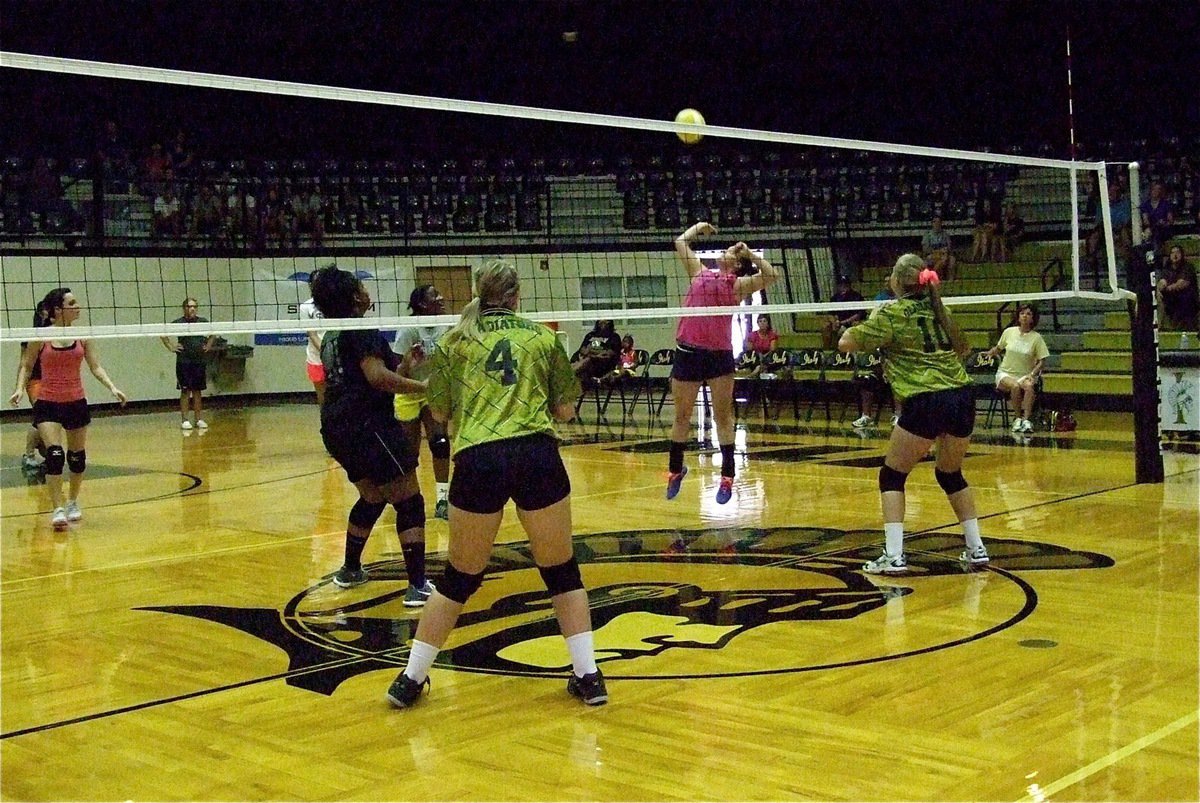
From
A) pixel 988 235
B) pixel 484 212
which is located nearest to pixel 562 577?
pixel 988 235

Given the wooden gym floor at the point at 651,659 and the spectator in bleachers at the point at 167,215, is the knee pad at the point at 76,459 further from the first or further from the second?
the spectator in bleachers at the point at 167,215

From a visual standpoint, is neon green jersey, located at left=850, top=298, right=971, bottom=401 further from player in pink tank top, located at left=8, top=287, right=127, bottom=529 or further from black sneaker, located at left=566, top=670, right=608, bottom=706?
player in pink tank top, located at left=8, top=287, right=127, bottom=529

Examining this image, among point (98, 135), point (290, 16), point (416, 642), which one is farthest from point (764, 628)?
point (98, 135)

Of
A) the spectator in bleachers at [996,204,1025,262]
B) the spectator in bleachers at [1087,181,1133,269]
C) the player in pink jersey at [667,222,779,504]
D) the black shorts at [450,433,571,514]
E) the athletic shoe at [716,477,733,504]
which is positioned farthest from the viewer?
the spectator in bleachers at [996,204,1025,262]

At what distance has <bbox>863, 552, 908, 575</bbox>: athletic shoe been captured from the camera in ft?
23.8

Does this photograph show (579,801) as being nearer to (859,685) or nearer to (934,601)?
(859,685)

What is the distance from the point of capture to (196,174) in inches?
869

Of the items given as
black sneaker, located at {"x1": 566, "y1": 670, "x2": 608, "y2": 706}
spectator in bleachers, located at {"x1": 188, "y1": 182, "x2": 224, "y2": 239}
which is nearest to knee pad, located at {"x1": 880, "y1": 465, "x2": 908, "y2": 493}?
black sneaker, located at {"x1": 566, "y1": 670, "x2": 608, "y2": 706}

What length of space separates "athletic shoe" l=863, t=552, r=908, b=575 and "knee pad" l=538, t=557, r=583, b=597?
9.20ft

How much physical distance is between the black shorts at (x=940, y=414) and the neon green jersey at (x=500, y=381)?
8.96 feet

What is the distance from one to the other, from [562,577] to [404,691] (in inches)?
28.4

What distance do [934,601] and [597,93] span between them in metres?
18.3

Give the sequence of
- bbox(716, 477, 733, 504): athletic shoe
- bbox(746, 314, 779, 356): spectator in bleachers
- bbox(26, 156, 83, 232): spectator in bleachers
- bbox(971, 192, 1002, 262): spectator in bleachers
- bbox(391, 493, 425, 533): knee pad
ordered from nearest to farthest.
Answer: bbox(391, 493, 425, 533): knee pad, bbox(716, 477, 733, 504): athletic shoe, bbox(746, 314, 779, 356): spectator in bleachers, bbox(971, 192, 1002, 262): spectator in bleachers, bbox(26, 156, 83, 232): spectator in bleachers

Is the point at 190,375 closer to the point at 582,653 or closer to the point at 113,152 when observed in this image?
the point at 113,152
